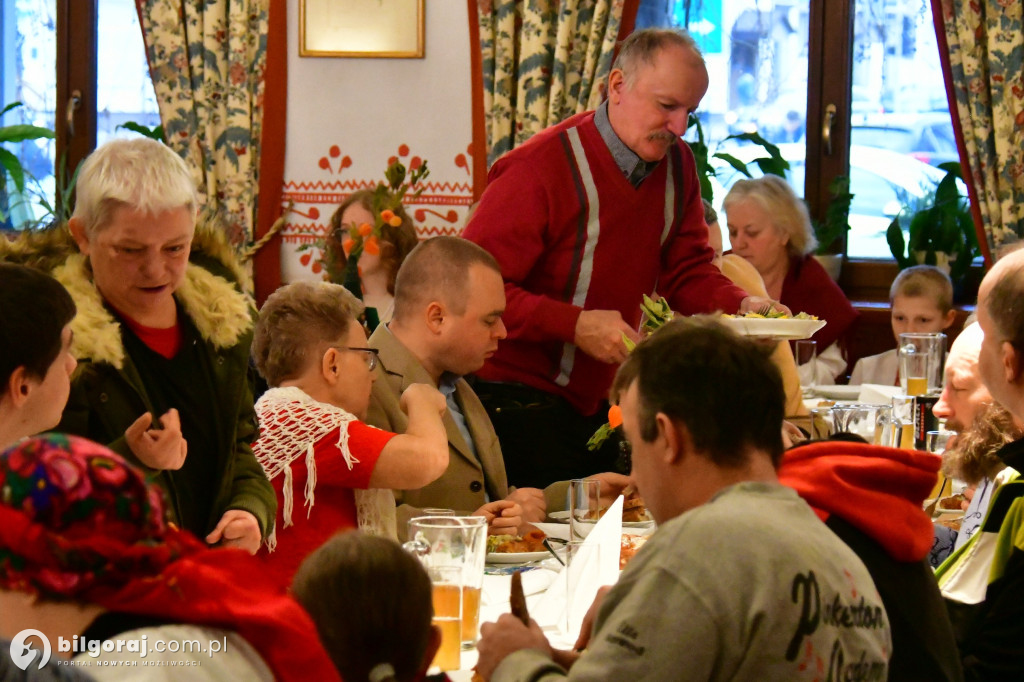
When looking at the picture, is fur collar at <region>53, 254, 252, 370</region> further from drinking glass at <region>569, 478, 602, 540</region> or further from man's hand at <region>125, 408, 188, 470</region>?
drinking glass at <region>569, 478, 602, 540</region>

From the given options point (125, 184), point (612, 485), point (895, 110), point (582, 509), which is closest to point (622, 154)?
point (612, 485)

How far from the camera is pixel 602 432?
2527 mm

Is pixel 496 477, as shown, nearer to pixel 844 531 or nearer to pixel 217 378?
pixel 217 378

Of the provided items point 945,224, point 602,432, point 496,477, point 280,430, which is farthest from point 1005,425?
point 945,224

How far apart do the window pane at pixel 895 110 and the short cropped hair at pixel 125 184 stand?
171 inches

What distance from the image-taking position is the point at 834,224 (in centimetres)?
549

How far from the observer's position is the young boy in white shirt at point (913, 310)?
4910 mm

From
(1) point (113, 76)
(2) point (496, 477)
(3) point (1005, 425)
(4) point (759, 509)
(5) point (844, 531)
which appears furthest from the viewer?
(1) point (113, 76)

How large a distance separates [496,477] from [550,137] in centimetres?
98

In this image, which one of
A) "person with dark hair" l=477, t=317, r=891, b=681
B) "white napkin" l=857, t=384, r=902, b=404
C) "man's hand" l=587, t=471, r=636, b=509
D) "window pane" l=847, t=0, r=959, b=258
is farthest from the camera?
"window pane" l=847, t=0, r=959, b=258

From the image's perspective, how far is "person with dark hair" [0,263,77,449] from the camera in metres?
1.46

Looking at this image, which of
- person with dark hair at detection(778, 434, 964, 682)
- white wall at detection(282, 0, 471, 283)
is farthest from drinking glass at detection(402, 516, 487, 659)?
white wall at detection(282, 0, 471, 283)

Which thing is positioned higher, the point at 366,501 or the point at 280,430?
the point at 280,430

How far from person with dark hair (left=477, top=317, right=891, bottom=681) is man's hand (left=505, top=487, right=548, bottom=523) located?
1137 millimetres
